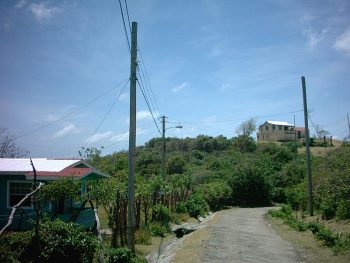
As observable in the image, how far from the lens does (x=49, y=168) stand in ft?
67.6

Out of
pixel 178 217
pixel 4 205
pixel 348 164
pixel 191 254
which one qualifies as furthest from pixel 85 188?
pixel 348 164

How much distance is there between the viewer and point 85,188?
22.8 metres

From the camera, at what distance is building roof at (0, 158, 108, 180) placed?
19.5 m

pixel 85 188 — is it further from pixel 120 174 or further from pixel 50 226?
pixel 120 174

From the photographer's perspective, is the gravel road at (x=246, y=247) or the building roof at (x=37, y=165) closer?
the gravel road at (x=246, y=247)

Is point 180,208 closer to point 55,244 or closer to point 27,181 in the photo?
point 27,181

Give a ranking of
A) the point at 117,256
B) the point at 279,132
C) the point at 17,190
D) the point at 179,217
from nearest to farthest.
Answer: the point at 117,256
the point at 17,190
the point at 179,217
the point at 279,132

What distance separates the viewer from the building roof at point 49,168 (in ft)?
64.0

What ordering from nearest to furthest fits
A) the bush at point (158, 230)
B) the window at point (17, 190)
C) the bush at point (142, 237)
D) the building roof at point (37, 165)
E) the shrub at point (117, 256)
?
1. the shrub at point (117, 256)
2. the bush at point (142, 237)
3. the building roof at point (37, 165)
4. the window at point (17, 190)
5. the bush at point (158, 230)

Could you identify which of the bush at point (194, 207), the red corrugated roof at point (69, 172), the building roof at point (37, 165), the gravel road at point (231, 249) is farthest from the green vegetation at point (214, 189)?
the building roof at point (37, 165)

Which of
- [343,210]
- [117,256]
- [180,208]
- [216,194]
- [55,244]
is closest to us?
[55,244]

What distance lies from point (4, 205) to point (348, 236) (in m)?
17.2

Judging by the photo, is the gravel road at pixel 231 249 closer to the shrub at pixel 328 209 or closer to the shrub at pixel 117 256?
the shrub at pixel 117 256

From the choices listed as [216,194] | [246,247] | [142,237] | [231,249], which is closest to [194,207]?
[216,194]
